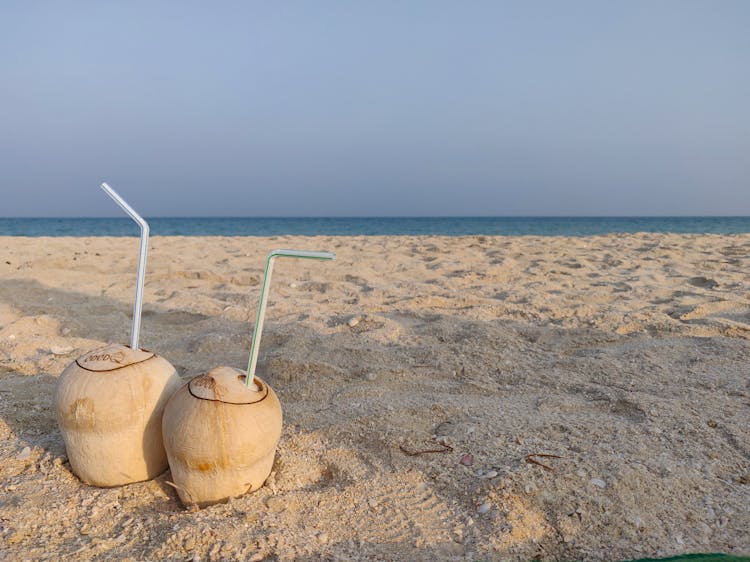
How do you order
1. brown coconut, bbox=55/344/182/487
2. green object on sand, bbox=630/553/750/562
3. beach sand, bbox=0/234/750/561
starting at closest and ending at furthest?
1. green object on sand, bbox=630/553/750/562
2. beach sand, bbox=0/234/750/561
3. brown coconut, bbox=55/344/182/487

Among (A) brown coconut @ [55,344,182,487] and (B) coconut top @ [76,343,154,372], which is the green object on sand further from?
(B) coconut top @ [76,343,154,372]

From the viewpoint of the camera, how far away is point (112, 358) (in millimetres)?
1646

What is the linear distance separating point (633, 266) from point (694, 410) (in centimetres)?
378

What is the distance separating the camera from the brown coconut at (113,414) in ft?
5.20

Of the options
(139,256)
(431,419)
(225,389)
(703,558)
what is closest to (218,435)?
(225,389)

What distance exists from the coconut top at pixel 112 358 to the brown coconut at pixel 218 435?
188mm

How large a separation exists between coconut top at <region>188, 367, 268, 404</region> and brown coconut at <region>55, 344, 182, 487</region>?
169 mm

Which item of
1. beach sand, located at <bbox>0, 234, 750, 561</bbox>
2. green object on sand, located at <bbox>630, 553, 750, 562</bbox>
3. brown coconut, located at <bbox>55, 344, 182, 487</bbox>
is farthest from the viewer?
brown coconut, located at <bbox>55, 344, 182, 487</bbox>

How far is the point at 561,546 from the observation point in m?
1.45

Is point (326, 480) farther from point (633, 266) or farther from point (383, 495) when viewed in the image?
point (633, 266)

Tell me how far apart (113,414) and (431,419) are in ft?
3.53

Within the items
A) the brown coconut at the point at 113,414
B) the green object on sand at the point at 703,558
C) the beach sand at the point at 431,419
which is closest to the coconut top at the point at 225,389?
the brown coconut at the point at 113,414

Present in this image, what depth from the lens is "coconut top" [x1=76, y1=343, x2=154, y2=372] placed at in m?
1.62

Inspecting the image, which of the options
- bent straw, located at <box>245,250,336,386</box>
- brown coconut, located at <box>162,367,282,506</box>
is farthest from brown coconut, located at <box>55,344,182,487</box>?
bent straw, located at <box>245,250,336,386</box>
